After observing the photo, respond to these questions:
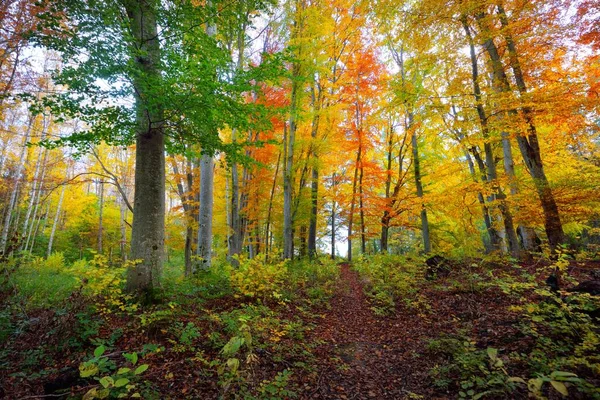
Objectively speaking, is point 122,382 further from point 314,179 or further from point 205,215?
point 314,179

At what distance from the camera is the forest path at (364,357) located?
3045mm

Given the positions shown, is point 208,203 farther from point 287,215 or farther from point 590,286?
point 590,286

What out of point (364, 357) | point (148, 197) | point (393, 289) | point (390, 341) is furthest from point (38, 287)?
point (393, 289)

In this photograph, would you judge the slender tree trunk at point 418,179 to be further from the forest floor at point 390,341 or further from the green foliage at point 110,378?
the green foliage at point 110,378

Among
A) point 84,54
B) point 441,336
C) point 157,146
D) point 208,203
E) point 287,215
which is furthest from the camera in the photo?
point 287,215

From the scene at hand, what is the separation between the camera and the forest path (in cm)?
304

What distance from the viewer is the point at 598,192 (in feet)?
20.2

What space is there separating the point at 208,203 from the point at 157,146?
3246 mm

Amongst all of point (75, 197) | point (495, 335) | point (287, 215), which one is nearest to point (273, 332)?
point (495, 335)

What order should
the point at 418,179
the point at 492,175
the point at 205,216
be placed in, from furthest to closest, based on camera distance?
the point at 418,179 → the point at 492,175 → the point at 205,216

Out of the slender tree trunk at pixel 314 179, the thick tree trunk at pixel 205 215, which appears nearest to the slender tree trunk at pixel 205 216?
the thick tree trunk at pixel 205 215

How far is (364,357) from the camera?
389cm

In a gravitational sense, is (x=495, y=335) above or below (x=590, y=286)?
below

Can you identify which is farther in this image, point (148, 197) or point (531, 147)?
point (531, 147)
